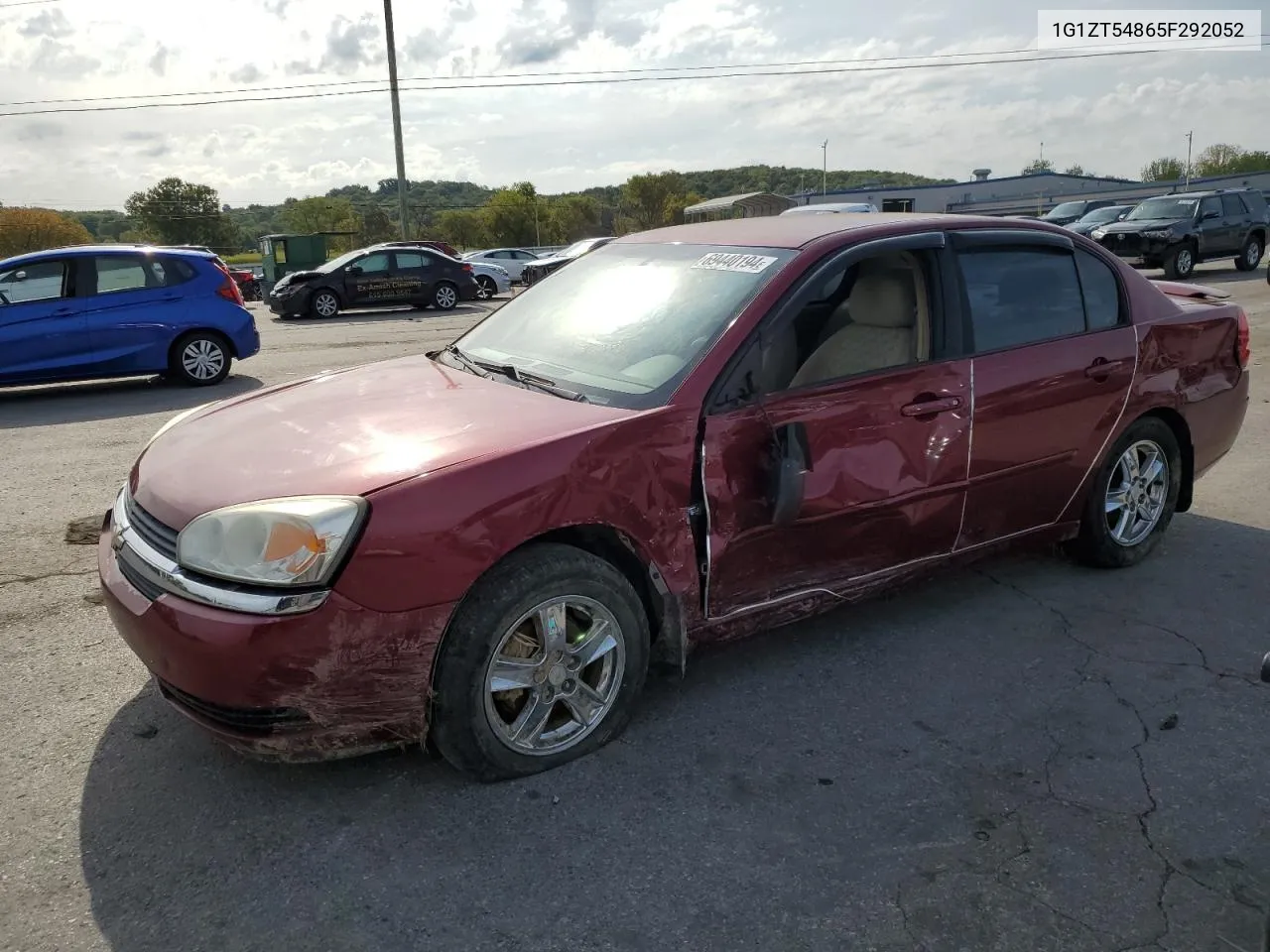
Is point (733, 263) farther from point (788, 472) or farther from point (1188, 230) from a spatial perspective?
point (1188, 230)

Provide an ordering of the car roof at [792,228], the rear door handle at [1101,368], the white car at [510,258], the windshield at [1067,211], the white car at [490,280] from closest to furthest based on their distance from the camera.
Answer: the car roof at [792,228] → the rear door handle at [1101,368] → the white car at [490,280] → the windshield at [1067,211] → the white car at [510,258]

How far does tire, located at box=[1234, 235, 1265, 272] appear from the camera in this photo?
2273 centimetres

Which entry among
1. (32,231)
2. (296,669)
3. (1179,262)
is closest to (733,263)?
(296,669)

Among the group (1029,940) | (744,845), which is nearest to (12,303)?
(744,845)

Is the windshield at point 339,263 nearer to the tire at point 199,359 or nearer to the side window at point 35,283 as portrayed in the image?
the tire at point 199,359

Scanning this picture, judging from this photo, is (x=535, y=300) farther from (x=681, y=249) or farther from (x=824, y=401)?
(x=824, y=401)

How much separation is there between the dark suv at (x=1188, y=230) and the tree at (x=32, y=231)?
56056mm

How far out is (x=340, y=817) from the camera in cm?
278

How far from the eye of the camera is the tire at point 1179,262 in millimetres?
21078

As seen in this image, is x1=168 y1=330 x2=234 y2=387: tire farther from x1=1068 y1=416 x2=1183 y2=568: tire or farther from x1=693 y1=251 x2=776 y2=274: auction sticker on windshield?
x1=1068 y1=416 x2=1183 y2=568: tire

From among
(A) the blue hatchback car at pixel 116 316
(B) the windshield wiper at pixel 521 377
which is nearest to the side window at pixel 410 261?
(A) the blue hatchback car at pixel 116 316

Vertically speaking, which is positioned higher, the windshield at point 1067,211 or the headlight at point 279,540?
the windshield at point 1067,211

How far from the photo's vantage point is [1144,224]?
21.3 m

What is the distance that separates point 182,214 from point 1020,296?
9420cm
